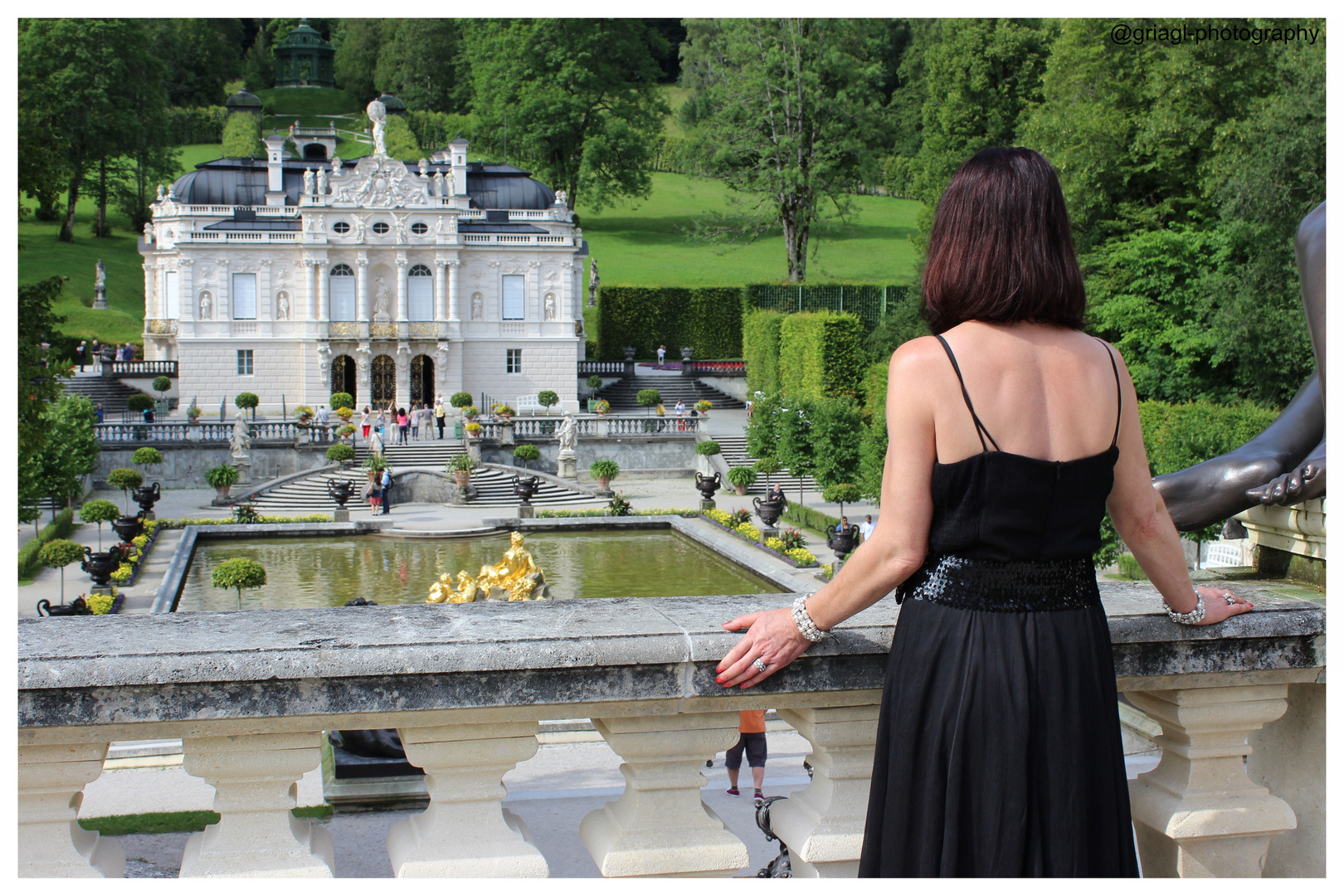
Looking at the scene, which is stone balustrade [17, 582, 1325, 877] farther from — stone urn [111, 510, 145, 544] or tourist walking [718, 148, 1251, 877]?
stone urn [111, 510, 145, 544]

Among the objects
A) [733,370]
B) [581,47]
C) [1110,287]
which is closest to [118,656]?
[1110,287]

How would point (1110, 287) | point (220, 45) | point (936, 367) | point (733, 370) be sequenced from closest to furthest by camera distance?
point (936, 367), point (1110, 287), point (733, 370), point (220, 45)

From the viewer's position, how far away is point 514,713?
270 centimetres

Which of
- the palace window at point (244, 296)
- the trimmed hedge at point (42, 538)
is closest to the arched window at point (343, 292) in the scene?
the palace window at point (244, 296)

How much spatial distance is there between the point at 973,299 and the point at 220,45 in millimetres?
98737

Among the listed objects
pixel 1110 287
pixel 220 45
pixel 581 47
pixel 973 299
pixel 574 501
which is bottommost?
pixel 574 501

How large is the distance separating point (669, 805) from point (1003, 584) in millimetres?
905

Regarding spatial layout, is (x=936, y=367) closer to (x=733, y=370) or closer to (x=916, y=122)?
(x=733, y=370)

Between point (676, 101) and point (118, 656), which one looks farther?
point (676, 101)

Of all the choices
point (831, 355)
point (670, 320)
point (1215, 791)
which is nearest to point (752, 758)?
point (1215, 791)

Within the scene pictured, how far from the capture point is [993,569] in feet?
8.42

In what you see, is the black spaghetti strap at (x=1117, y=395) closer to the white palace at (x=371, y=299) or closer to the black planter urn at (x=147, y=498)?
the black planter urn at (x=147, y=498)

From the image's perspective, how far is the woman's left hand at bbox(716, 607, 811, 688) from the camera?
267 centimetres

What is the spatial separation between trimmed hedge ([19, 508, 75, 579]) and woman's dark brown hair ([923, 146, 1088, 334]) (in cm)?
2169
